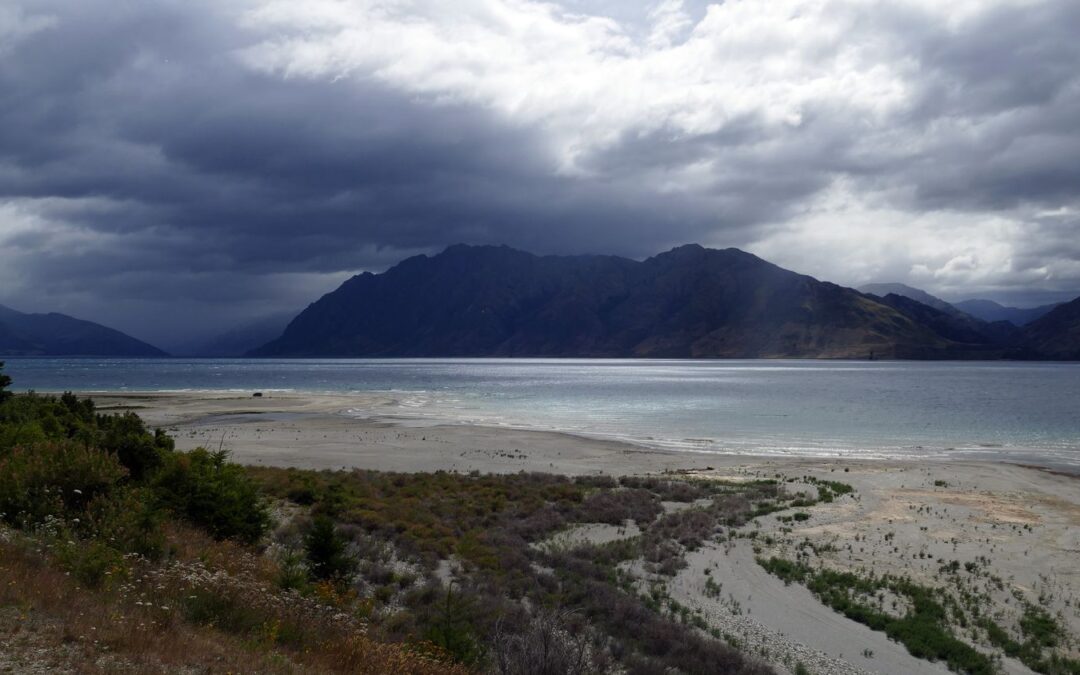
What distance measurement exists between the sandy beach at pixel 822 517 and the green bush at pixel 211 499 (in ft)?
34.6

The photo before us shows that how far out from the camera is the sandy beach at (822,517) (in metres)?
14.7

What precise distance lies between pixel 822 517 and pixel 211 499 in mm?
21770

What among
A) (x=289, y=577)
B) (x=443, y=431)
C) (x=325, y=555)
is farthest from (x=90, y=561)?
(x=443, y=431)

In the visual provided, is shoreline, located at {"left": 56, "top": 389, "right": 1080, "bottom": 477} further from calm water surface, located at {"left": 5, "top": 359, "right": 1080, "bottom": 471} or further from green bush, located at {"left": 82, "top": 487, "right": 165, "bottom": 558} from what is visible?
green bush, located at {"left": 82, "top": 487, "right": 165, "bottom": 558}

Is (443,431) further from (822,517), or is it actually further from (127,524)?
(127,524)

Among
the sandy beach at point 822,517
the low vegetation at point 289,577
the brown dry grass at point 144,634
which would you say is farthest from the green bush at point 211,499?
the sandy beach at point 822,517

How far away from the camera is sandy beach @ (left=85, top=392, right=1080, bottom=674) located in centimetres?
1470

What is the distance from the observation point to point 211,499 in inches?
583

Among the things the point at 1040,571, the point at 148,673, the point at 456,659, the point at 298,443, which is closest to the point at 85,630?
the point at 148,673

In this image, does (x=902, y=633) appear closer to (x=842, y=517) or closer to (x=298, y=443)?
(x=842, y=517)

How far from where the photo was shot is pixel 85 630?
721 cm

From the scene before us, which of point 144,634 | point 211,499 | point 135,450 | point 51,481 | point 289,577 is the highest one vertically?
point 51,481

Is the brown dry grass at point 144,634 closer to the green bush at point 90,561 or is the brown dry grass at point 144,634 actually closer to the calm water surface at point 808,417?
the green bush at point 90,561

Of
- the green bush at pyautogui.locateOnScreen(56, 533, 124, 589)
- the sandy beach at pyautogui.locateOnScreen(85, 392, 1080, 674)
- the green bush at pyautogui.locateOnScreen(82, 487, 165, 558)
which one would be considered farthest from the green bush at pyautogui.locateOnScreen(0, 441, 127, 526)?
the sandy beach at pyautogui.locateOnScreen(85, 392, 1080, 674)
